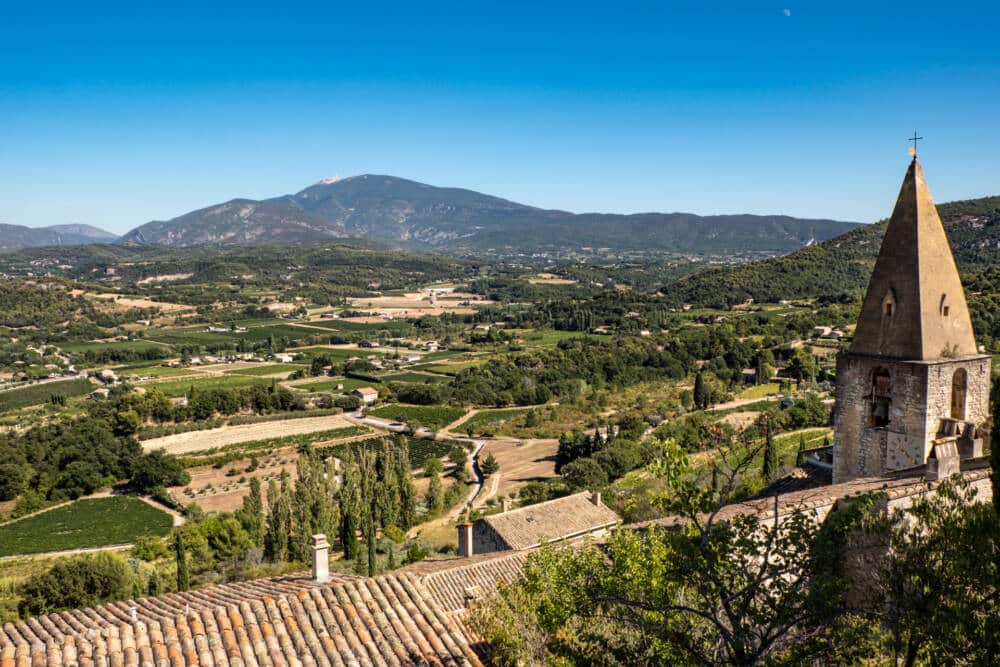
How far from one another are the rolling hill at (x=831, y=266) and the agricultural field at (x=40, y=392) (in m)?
90.6

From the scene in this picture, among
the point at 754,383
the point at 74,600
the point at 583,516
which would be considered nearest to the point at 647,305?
the point at 754,383

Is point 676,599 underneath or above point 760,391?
above

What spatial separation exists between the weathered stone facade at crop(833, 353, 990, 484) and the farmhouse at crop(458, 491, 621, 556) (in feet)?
32.5

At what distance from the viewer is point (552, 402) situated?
73.2 m

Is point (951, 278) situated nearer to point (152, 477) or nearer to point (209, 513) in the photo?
point (209, 513)

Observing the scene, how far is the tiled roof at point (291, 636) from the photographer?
7.81m

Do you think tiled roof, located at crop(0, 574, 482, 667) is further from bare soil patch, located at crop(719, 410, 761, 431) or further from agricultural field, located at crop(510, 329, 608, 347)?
agricultural field, located at crop(510, 329, 608, 347)

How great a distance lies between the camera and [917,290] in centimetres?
1393

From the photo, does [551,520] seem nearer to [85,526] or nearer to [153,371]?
[85,526]

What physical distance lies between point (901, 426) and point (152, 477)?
47072 millimetres

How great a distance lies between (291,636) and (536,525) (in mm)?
18456

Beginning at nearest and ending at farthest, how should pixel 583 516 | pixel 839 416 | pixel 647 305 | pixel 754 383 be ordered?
1. pixel 839 416
2. pixel 583 516
3. pixel 754 383
4. pixel 647 305

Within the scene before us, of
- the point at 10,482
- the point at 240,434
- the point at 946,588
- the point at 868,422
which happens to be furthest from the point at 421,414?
the point at 946,588

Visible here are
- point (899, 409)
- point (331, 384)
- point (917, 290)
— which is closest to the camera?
point (917, 290)
